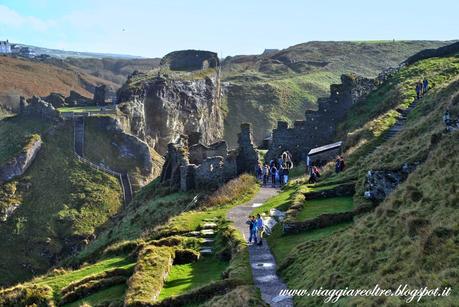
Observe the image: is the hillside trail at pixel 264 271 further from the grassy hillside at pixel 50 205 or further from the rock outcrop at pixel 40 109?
the rock outcrop at pixel 40 109

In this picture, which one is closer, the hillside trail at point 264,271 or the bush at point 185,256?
the hillside trail at point 264,271

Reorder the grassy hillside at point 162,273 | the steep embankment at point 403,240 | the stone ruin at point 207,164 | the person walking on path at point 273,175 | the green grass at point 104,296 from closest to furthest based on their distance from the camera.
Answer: the steep embankment at point 403,240, the grassy hillside at point 162,273, the green grass at point 104,296, the person walking on path at point 273,175, the stone ruin at point 207,164

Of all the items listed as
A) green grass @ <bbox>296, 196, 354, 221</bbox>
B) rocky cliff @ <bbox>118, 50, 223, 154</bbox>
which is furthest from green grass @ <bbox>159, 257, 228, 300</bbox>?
rocky cliff @ <bbox>118, 50, 223, 154</bbox>

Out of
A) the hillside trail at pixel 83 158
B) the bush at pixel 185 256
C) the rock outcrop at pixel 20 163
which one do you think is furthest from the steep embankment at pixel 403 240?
the rock outcrop at pixel 20 163

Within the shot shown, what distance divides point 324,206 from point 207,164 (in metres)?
16.5

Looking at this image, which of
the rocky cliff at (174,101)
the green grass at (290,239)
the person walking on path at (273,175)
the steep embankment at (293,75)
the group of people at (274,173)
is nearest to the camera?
the green grass at (290,239)

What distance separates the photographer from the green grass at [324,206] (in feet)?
78.2

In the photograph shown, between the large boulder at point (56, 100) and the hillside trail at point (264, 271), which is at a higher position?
the large boulder at point (56, 100)

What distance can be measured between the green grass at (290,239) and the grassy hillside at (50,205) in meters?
32.9

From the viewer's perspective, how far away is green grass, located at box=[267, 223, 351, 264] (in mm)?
21062

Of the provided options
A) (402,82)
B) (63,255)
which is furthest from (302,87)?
(63,255)

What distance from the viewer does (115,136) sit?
232 ft

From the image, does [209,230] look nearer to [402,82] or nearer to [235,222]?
[235,222]

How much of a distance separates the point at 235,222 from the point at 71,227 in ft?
104
